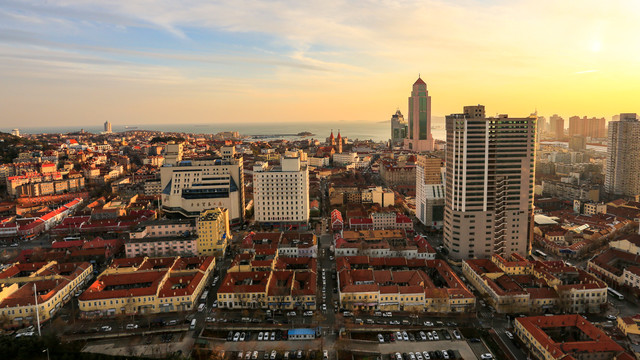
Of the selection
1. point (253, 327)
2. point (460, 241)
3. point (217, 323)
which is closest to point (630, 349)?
point (460, 241)

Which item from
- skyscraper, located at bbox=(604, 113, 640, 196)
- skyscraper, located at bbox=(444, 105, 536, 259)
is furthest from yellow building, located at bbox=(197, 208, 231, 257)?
skyscraper, located at bbox=(604, 113, 640, 196)

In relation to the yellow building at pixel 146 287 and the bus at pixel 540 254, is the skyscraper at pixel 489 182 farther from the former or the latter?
the yellow building at pixel 146 287

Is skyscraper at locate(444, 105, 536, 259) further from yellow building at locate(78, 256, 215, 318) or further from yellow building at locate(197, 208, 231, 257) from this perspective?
yellow building at locate(78, 256, 215, 318)

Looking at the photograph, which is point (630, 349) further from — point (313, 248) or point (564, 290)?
point (313, 248)

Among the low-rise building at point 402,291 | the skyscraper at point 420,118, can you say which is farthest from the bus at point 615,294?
the skyscraper at point 420,118

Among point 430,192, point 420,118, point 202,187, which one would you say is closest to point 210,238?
point 202,187
